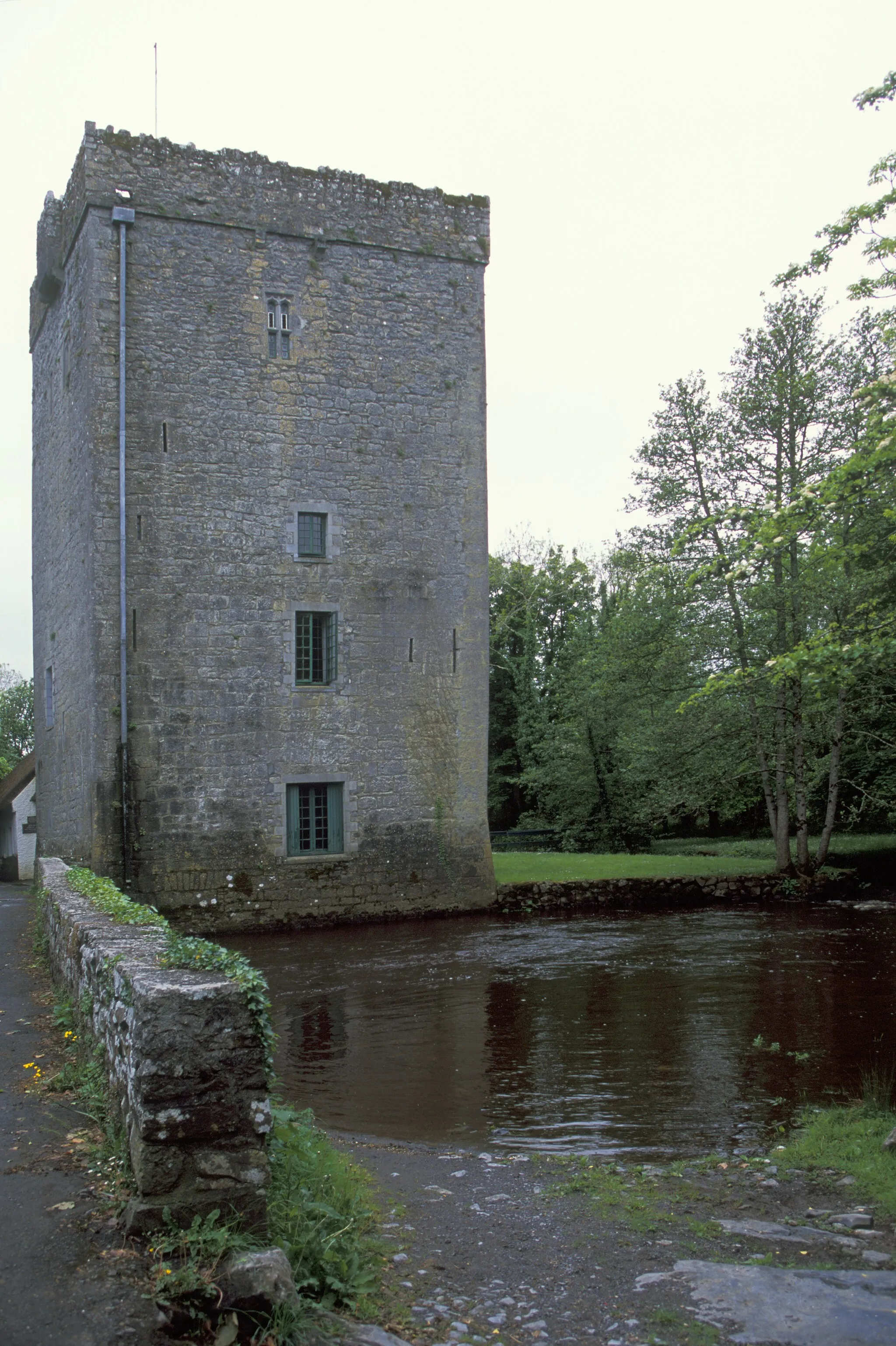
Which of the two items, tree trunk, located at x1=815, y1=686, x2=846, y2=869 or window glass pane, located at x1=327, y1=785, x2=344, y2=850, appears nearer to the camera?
window glass pane, located at x1=327, y1=785, x2=344, y2=850

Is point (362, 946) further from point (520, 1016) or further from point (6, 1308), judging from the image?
point (6, 1308)

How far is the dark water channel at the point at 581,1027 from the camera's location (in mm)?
7617

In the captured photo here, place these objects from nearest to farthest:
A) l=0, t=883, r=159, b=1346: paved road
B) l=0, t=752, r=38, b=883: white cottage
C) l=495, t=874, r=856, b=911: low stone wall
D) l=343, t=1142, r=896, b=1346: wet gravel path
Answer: l=0, t=883, r=159, b=1346: paved road
l=343, t=1142, r=896, b=1346: wet gravel path
l=495, t=874, r=856, b=911: low stone wall
l=0, t=752, r=38, b=883: white cottage

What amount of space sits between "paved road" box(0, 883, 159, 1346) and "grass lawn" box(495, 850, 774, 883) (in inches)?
630

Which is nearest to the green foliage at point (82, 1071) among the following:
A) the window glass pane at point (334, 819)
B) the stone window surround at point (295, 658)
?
the stone window surround at point (295, 658)

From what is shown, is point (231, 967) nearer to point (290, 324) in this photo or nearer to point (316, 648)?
point (316, 648)

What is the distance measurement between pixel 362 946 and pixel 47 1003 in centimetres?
847

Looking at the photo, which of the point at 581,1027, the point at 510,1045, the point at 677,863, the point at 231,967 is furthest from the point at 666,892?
the point at 231,967

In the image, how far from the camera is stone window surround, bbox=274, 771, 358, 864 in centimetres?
1838

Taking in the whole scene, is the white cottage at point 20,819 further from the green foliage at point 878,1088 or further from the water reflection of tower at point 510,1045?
the green foliage at point 878,1088

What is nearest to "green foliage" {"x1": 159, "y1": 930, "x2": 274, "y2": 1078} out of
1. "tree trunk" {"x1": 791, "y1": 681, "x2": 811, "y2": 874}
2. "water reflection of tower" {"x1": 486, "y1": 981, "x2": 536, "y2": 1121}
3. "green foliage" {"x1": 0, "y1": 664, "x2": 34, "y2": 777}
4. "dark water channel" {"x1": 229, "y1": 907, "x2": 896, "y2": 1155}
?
"dark water channel" {"x1": 229, "y1": 907, "x2": 896, "y2": 1155}

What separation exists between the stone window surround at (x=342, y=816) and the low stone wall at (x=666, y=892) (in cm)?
326

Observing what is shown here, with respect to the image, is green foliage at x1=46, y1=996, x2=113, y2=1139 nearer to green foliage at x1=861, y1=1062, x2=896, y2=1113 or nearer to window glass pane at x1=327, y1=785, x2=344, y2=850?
green foliage at x1=861, y1=1062, x2=896, y2=1113

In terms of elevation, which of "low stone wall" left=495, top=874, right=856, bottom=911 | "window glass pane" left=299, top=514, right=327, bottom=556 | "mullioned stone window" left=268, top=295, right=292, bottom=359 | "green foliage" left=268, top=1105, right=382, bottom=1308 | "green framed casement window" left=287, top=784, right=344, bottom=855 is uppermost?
"mullioned stone window" left=268, top=295, right=292, bottom=359
